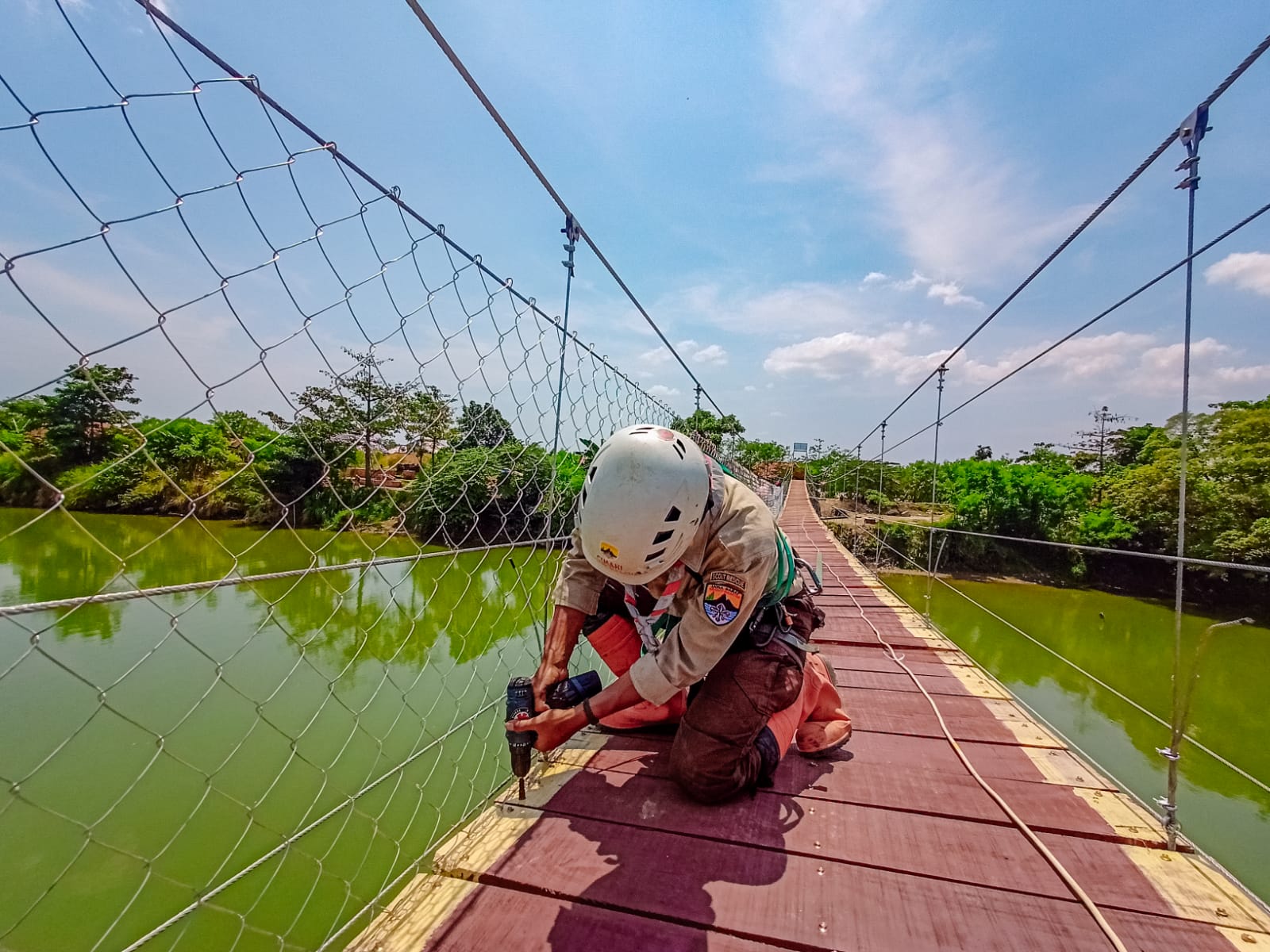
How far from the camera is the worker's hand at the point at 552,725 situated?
1222mm

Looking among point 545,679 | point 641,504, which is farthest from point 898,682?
point 641,504

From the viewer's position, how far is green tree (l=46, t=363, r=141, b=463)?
0.78m

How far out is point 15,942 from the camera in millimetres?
2773

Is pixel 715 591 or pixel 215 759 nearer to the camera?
pixel 715 591

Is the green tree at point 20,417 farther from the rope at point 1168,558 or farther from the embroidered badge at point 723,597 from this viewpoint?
the rope at point 1168,558

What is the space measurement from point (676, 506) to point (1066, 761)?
136cm

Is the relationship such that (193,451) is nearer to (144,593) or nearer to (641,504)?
(144,593)

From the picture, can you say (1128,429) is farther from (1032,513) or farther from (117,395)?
(117,395)

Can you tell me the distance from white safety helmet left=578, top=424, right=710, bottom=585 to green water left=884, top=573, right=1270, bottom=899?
234 centimetres

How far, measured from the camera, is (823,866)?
44.6 inches

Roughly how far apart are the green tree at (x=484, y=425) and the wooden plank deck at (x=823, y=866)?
0.97 metres

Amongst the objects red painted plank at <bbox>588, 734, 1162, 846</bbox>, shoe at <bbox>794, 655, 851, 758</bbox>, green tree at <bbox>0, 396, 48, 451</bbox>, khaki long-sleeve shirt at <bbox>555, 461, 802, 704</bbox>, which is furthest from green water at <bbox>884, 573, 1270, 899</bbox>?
green tree at <bbox>0, 396, 48, 451</bbox>

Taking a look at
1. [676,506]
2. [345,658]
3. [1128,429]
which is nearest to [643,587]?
[676,506]

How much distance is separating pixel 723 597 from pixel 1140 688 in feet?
43.4
